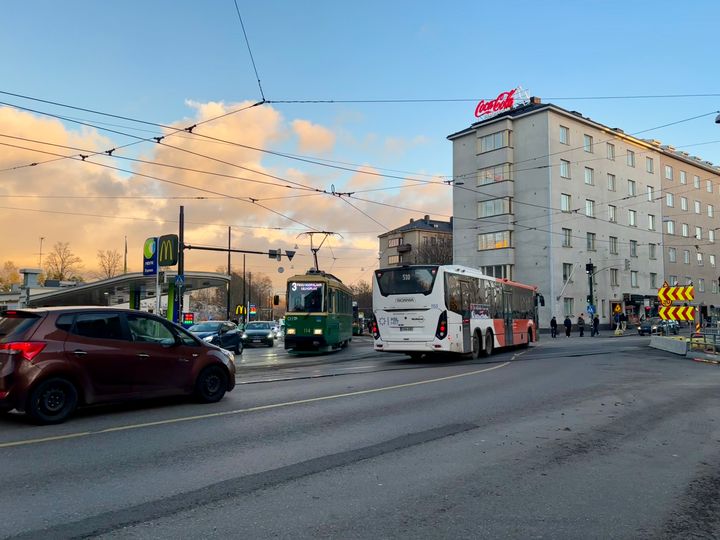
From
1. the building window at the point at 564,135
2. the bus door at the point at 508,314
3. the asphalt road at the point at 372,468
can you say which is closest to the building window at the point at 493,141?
the building window at the point at 564,135

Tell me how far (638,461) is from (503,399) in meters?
4.21

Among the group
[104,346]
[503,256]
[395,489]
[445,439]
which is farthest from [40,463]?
[503,256]

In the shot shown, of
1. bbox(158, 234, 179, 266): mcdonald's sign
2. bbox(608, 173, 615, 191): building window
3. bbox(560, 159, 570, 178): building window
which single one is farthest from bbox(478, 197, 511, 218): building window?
bbox(158, 234, 179, 266): mcdonald's sign

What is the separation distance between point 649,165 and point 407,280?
2188 inches

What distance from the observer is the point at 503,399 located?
34.1 feet

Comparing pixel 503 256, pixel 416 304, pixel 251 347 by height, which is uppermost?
pixel 503 256

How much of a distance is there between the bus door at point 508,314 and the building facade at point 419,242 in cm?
4704

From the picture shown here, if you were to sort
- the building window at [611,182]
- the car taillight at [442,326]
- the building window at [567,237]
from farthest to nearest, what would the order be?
the building window at [611,182]
the building window at [567,237]
the car taillight at [442,326]

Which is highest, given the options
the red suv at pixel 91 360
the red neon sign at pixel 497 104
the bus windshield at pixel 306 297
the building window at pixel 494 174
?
the red neon sign at pixel 497 104

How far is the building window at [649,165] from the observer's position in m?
64.0

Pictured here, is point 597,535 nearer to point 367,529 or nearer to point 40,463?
point 367,529

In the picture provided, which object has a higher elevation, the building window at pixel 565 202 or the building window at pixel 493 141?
the building window at pixel 493 141

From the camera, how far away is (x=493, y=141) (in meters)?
55.1

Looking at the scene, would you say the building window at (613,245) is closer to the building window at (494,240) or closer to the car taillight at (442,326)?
the building window at (494,240)
